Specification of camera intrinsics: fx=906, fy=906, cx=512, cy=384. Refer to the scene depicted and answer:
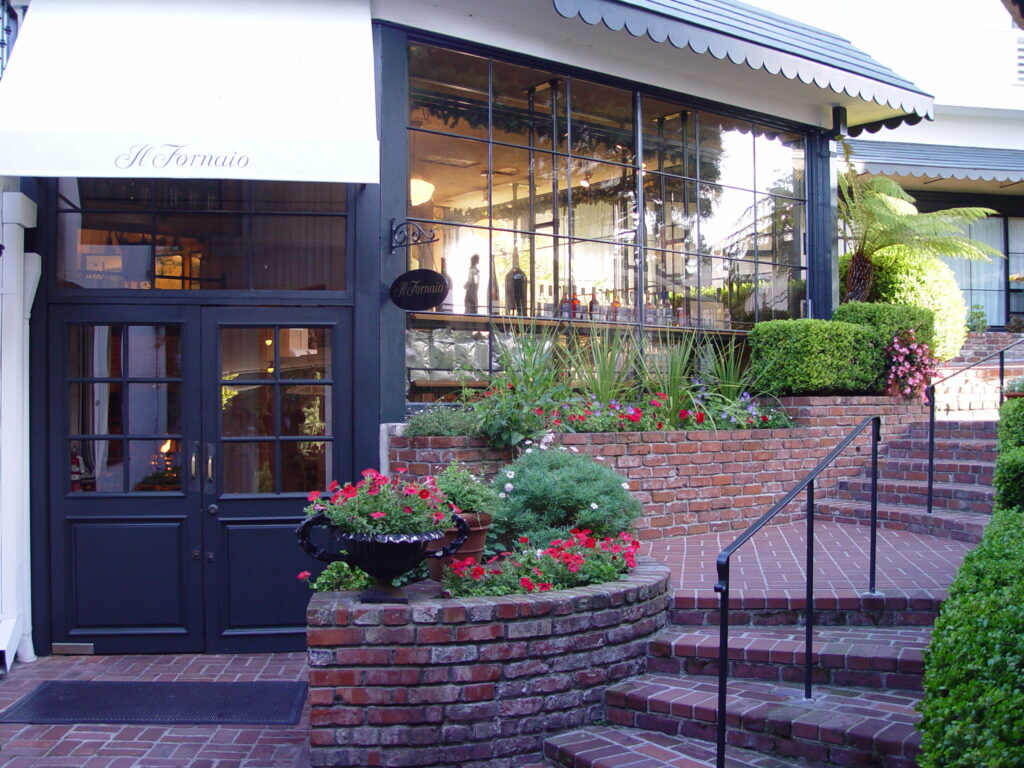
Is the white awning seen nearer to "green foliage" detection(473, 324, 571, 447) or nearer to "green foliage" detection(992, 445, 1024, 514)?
"green foliage" detection(473, 324, 571, 447)

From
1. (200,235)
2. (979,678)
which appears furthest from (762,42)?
(979,678)

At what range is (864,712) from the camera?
402 centimetres

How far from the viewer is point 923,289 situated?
1032cm

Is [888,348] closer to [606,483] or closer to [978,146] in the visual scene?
[606,483]

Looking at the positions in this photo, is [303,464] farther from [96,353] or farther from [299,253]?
[96,353]

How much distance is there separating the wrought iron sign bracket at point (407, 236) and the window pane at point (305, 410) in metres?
1.13

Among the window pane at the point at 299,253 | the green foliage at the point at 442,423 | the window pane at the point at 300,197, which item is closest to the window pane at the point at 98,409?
the window pane at the point at 299,253

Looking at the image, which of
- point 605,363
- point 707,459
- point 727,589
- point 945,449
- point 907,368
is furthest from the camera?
point 907,368

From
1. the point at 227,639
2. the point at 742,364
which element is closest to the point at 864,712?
the point at 227,639

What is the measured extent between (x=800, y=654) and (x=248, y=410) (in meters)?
3.87

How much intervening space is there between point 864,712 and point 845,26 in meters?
13.4

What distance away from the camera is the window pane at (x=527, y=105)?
722cm

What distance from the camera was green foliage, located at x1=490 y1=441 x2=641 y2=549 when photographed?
543cm

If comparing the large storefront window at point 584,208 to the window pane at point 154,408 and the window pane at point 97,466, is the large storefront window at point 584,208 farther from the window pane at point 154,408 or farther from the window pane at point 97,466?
the window pane at point 97,466
